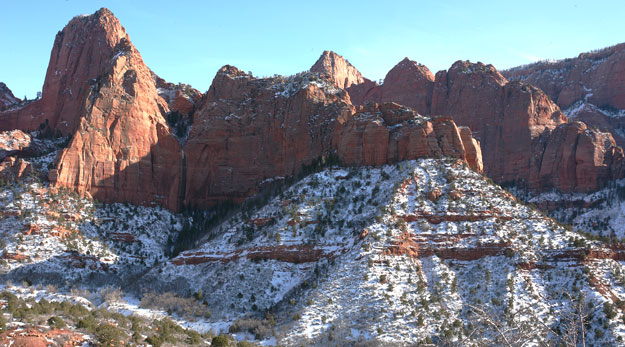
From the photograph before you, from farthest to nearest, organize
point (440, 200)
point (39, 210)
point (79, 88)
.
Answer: point (79, 88) → point (39, 210) → point (440, 200)

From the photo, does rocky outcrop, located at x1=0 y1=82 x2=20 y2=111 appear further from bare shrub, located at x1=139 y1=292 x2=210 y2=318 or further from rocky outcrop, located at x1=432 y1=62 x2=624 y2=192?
rocky outcrop, located at x1=432 y1=62 x2=624 y2=192

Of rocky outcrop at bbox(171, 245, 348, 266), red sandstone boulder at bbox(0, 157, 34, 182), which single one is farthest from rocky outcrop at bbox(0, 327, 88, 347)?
red sandstone boulder at bbox(0, 157, 34, 182)

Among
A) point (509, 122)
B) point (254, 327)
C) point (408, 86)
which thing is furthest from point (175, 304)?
point (408, 86)

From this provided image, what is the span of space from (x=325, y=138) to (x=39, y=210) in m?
42.7

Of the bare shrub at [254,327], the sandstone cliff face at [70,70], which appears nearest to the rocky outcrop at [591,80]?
the sandstone cliff face at [70,70]

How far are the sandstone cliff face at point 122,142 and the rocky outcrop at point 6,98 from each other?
20.1 meters

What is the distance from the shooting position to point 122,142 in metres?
121

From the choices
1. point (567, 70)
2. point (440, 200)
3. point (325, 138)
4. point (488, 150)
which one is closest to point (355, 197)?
point (440, 200)

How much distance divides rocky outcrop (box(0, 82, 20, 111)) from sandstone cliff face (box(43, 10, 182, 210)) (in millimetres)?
20134

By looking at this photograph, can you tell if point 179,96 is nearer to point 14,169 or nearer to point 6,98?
point 14,169

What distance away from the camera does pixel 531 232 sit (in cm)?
8625

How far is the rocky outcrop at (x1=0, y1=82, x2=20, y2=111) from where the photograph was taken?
148m

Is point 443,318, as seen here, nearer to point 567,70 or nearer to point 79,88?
point 79,88

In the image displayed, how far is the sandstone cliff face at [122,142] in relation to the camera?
116 m
